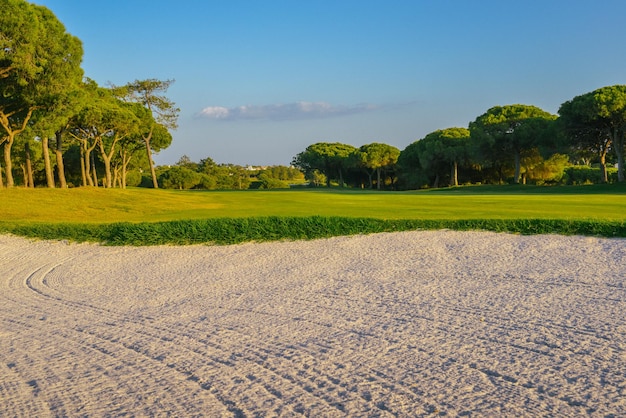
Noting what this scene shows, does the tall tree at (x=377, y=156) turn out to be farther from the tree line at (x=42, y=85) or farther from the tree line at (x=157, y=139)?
the tree line at (x=42, y=85)

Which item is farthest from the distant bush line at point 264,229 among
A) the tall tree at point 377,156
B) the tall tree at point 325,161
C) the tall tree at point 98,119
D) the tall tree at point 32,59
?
the tall tree at point 325,161

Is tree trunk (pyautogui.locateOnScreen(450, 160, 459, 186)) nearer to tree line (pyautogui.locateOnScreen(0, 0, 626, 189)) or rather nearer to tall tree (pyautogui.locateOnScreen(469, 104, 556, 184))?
tree line (pyautogui.locateOnScreen(0, 0, 626, 189))

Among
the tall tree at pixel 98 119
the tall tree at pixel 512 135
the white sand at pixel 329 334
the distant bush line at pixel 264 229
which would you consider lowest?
the white sand at pixel 329 334

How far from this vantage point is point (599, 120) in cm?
4191

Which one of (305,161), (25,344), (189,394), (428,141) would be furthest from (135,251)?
(305,161)

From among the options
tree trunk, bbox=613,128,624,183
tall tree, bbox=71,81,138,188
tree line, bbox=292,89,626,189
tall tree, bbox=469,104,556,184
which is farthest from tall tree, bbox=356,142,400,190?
tall tree, bbox=71,81,138,188

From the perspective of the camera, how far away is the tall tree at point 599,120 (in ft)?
130

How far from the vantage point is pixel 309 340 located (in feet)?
20.1

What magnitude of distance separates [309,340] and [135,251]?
28.2ft

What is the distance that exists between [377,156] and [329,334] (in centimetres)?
6685

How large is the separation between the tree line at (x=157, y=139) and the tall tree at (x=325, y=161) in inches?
7.2

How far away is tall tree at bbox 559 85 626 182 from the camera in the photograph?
39.7 meters

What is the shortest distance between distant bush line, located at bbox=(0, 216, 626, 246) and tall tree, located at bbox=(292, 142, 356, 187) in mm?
64197

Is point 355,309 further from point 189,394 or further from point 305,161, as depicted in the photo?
point 305,161
